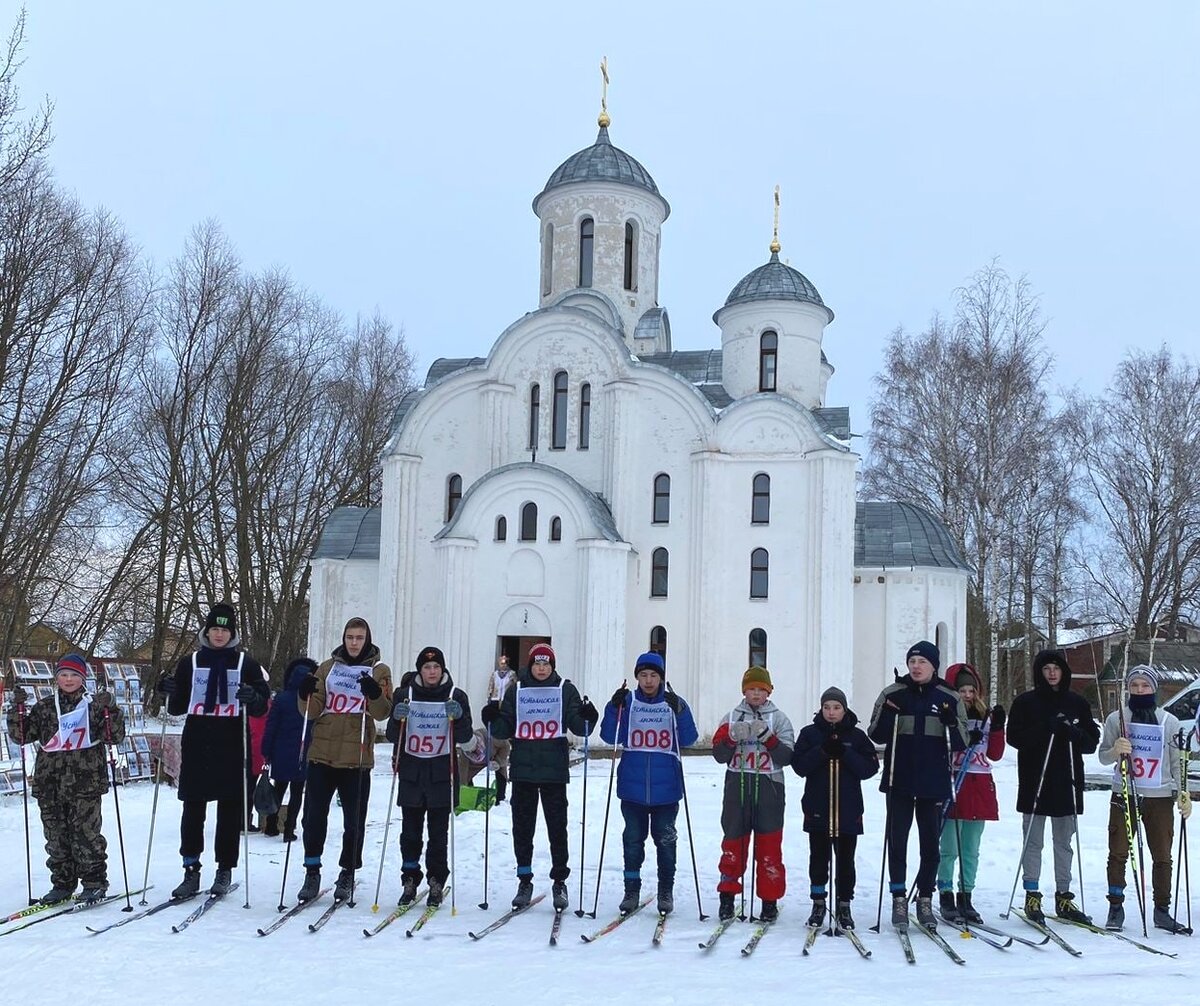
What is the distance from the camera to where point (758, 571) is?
25312mm

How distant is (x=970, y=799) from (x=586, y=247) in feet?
74.4

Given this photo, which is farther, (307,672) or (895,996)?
(307,672)

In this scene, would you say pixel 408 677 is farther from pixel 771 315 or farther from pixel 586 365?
pixel 771 315

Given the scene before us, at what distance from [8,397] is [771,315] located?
16.1 m

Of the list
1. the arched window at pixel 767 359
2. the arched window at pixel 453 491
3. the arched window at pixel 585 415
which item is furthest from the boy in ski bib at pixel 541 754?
the arched window at pixel 767 359

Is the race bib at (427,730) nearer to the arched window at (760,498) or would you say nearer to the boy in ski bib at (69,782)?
the boy in ski bib at (69,782)

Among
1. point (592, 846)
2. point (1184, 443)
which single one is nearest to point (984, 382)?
point (1184, 443)

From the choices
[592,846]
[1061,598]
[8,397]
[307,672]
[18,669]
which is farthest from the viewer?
[1061,598]

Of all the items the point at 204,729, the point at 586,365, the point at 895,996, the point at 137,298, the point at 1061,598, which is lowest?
the point at 895,996

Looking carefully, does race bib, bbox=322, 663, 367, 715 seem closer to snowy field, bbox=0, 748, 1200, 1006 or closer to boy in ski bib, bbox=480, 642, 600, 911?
boy in ski bib, bbox=480, 642, 600, 911

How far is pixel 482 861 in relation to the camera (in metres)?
10.3

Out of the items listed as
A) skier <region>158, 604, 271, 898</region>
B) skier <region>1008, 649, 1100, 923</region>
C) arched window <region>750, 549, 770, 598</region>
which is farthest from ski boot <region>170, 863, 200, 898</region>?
arched window <region>750, 549, 770, 598</region>

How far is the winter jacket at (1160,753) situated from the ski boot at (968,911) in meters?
1.51

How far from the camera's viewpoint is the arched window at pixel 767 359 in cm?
2689
